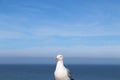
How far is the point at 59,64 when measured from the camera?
674 inches

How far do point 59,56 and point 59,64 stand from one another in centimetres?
38
